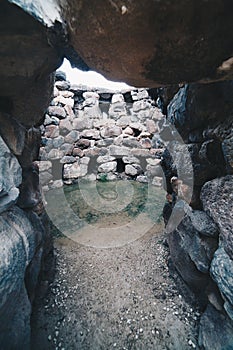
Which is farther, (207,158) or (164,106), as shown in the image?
(164,106)

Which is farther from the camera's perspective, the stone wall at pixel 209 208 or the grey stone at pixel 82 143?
the grey stone at pixel 82 143

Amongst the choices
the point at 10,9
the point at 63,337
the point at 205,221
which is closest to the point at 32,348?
the point at 63,337

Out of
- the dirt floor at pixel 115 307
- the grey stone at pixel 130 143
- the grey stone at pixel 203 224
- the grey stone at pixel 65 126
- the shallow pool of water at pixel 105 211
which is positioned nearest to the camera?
the grey stone at pixel 203 224

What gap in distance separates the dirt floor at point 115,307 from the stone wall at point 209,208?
216 millimetres

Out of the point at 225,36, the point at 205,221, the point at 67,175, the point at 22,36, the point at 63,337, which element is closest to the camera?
the point at 225,36

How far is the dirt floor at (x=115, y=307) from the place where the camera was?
3.77 ft

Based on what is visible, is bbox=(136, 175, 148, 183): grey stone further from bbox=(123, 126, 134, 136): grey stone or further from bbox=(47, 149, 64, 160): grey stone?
bbox=(47, 149, 64, 160): grey stone

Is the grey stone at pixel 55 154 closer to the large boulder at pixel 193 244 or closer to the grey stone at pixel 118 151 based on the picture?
the grey stone at pixel 118 151

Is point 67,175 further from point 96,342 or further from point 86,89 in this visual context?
point 96,342

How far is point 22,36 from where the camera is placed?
0.70m

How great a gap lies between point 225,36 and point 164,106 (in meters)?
1.34

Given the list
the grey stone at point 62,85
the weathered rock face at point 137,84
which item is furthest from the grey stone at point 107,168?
the weathered rock face at point 137,84

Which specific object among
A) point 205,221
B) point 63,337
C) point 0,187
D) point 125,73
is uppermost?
point 125,73

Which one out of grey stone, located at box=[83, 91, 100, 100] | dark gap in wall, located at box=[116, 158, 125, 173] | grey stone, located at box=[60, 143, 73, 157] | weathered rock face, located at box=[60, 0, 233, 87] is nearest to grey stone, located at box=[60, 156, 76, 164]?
grey stone, located at box=[60, 143, 73, 157]
